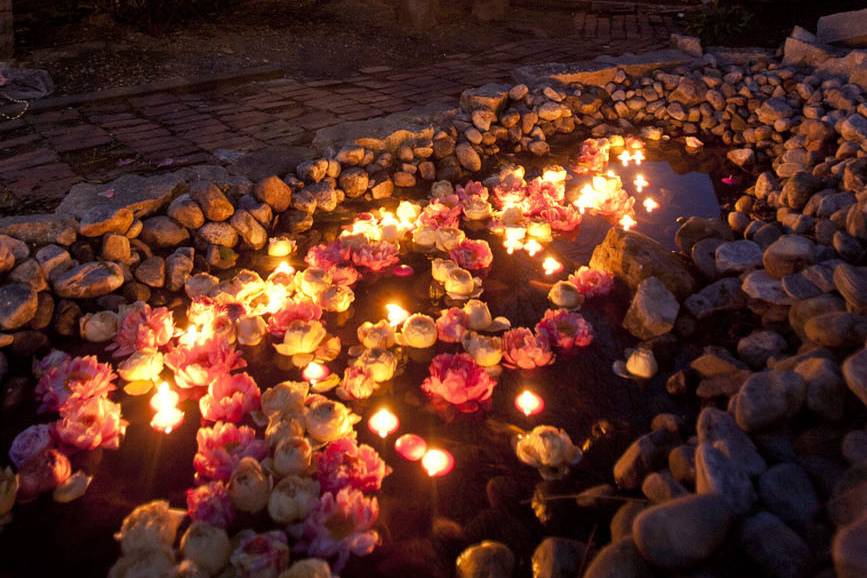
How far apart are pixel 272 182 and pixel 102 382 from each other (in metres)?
1.74

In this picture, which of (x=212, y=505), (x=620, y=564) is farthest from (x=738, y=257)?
(x=212, y=505)

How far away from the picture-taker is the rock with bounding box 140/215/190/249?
139 inches

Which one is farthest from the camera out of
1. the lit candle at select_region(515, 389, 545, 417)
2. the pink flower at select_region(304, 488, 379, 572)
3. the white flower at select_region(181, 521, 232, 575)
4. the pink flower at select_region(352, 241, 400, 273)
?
the pink flower at select_region(352, 241, 400, 273)

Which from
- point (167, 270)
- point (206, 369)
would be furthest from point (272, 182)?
point (206, 369)

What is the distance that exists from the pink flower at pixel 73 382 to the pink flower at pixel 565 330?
214 centimetres

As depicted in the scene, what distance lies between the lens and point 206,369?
2.80 metres

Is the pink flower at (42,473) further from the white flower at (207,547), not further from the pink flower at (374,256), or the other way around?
the pink flower at (374,256)

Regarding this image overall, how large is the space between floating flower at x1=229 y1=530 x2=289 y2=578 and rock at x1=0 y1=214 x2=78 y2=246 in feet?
7.09

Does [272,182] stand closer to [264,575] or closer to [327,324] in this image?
[327,324]

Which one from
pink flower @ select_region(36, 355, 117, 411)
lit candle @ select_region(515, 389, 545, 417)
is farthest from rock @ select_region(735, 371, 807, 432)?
pink flower @ select_region(36, 355, 117, 411)

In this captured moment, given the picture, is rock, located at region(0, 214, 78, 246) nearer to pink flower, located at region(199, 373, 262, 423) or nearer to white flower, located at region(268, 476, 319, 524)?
pink flower, located at region(199, 373, 262, 423)

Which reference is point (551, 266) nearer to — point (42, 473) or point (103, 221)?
point (103, 221)

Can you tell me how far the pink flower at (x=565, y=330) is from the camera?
10.0 feet

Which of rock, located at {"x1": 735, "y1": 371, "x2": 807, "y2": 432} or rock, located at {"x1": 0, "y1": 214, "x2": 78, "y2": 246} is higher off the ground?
rock, located at {"x1": 0, "y1": 214, "x2": 78, "y2": 246}
